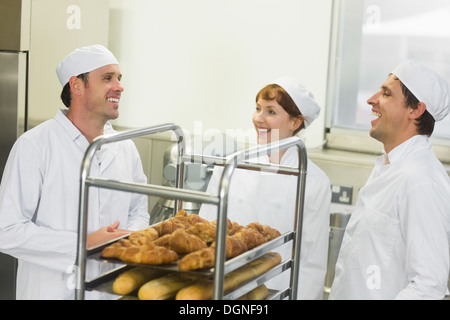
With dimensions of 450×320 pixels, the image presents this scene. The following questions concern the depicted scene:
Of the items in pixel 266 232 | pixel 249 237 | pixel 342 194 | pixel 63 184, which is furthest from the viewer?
pixel 342 194

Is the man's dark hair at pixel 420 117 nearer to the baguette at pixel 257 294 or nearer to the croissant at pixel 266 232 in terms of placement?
the croissant at pixel 266 232

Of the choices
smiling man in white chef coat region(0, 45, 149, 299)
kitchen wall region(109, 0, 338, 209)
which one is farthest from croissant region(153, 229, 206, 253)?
kitchen wall region(109, 0, 338, 209)

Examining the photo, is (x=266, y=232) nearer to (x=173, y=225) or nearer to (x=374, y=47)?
(x=173, y=225)

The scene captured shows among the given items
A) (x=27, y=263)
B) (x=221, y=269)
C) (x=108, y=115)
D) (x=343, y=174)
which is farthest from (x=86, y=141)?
(x=343, y=174)

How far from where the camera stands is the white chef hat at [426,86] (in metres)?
A: 1.98

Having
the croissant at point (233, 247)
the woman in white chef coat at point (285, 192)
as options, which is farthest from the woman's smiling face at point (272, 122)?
the croissant at point (233, 247)

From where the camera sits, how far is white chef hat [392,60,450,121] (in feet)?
6.51

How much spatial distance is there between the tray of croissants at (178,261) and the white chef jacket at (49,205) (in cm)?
48

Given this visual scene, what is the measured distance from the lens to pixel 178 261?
1317 millimetres

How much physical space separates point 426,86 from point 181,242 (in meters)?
1.06

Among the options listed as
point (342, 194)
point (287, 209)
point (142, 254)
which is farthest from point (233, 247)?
point (342, 194)

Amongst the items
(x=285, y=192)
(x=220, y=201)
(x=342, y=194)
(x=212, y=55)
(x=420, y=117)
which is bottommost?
(x=342, y=194)

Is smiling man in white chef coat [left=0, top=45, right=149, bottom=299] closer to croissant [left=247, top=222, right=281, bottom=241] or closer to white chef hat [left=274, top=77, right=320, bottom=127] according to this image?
croissant [left=247, top=222, right=281, bottom=241]

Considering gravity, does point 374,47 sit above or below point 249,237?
above
